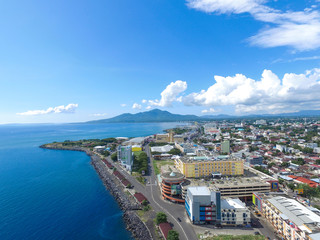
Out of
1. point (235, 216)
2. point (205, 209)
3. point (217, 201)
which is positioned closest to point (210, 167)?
point (217, 201)

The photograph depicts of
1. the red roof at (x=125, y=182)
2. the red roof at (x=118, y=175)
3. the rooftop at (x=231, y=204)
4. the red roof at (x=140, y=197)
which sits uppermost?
the rooftop at (x=231, y=204)

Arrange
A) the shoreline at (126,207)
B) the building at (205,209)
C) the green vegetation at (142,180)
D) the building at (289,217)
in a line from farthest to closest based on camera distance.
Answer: the green vegetation at (142,180)
the building at (205,209)
the shoreline at (126,207)
the building at (289,217)

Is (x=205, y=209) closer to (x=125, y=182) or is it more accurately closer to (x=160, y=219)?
(x=160, y=219)

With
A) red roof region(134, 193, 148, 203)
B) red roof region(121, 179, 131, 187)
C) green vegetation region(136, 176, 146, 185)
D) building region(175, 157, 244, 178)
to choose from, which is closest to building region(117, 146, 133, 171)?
red roof region(121, 179, 131, 187)

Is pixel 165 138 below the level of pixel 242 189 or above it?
above

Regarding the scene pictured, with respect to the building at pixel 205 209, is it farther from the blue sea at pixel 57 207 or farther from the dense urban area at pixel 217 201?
the blue sea at pixel 57 207

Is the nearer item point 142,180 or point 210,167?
point 210,167

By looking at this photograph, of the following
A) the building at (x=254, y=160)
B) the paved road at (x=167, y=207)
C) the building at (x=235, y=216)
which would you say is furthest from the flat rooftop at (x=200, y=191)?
the building at (x=254, y=160)
